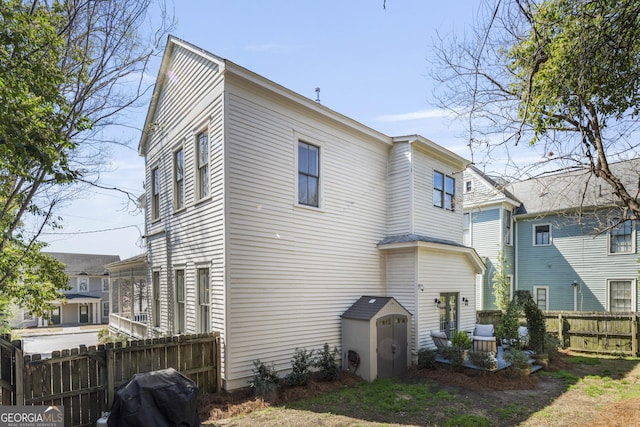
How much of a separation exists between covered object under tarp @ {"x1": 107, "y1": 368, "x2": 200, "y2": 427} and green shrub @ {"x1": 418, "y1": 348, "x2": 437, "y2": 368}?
6.66 metres

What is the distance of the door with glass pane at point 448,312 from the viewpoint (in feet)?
39.2

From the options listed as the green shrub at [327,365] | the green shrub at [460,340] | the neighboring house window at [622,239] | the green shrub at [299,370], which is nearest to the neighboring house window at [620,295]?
the neighboring house window at [622,239]

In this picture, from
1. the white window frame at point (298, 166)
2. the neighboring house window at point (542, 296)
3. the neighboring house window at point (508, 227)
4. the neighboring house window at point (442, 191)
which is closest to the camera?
the white window frame at point (298, 166)

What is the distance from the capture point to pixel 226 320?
7742mm

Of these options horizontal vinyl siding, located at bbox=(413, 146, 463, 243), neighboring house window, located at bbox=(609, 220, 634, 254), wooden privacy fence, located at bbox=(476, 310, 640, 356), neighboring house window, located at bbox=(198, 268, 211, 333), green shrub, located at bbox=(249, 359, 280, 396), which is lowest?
wooden privacy fence, located at bbox=(476, 310, 640, 356)

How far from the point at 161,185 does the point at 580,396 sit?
12653 millimetres

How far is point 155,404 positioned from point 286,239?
15.0ft

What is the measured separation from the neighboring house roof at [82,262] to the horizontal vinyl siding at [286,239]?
31614 millimetres

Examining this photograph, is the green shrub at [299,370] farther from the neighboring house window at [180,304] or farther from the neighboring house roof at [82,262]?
the neighboring house roof at [82,262]

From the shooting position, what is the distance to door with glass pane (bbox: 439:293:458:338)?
39.2ft

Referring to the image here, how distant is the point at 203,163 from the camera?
31.0ft

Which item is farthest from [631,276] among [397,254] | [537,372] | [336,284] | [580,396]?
[336,284]

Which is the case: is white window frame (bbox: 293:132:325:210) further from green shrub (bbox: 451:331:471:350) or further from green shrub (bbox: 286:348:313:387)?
green shrub (bbox: 451:331:471:350)

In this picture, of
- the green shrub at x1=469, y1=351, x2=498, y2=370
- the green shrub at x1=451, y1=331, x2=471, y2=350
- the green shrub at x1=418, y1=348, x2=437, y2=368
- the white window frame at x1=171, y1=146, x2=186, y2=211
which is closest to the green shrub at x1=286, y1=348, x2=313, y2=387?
the green shrub at x1=418, y1=348, x2=437, y2=368
